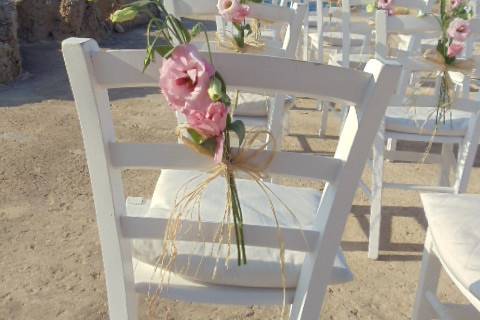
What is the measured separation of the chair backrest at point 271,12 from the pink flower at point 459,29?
539mm

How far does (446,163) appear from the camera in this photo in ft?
8.96

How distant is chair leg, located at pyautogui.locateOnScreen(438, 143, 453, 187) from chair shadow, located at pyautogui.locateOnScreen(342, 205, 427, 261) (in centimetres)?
17

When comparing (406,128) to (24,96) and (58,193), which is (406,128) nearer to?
(58,193)

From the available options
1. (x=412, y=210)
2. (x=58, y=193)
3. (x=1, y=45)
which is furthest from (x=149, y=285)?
(x=1, y=45)

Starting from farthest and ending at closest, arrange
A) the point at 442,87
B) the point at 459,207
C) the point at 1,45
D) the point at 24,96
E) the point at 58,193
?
the point at 1,45 < the point at 24,96 < the point at 58,193 < the point at 442,87 < the point at 459,207

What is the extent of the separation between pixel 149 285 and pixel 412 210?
5.89ft

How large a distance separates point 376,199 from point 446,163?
0.54 meters

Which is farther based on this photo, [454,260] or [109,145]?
[454,260]

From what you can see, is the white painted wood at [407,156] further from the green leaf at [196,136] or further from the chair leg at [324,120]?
the green leaf at [196,136]

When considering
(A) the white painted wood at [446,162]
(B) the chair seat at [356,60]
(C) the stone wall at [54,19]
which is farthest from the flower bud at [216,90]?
(C) the stone wall at [54,19]

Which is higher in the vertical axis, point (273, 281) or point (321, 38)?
point (273, 281)

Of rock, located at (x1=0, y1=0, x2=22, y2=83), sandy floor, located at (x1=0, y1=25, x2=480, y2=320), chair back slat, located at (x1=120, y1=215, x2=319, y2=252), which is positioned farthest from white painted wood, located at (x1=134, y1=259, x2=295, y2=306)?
rock, located at (x1=0, y1=0, x2=22, y2=83)

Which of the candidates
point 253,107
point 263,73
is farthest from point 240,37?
point 263,73

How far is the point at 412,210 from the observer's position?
8.96 feet
